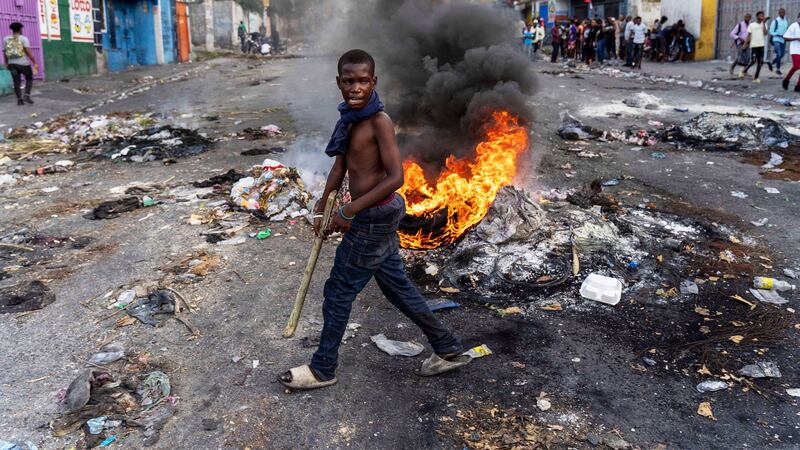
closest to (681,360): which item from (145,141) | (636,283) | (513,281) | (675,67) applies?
(636,283)

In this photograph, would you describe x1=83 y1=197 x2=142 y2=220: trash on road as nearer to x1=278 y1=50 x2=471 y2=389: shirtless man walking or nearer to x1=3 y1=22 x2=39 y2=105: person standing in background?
x1=278 y1=50 x2=471 y2=389: shirtless man walking

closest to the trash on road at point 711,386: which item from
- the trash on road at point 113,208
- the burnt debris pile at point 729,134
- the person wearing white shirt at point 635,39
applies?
the trash on road at point 113,208

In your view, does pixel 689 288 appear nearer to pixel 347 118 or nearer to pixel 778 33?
pixel 347 118

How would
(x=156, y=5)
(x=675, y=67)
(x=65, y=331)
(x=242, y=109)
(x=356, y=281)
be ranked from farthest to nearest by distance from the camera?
(x=156, y=5) → (x=675, y=67) → (x=242, y=109) → (x=65, y=331) → (x=356, y=281)

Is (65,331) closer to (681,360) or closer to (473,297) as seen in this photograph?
(473,297)

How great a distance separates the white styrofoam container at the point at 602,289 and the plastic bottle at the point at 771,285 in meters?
1.02

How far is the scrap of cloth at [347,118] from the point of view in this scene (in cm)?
277

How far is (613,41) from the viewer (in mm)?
20609

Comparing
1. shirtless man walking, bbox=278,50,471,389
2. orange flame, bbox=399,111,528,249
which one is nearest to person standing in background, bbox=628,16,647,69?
orange flame, bbox=399,111,528,249

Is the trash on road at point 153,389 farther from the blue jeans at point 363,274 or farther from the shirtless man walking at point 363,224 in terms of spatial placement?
the blue jeans at point 363,274

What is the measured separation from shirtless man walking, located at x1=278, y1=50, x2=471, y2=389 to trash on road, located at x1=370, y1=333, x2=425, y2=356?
0.74 ft

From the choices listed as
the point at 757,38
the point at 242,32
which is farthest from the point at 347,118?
the point at 242,32

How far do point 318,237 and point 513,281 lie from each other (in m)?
1.75

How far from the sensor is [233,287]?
13.9 ft
